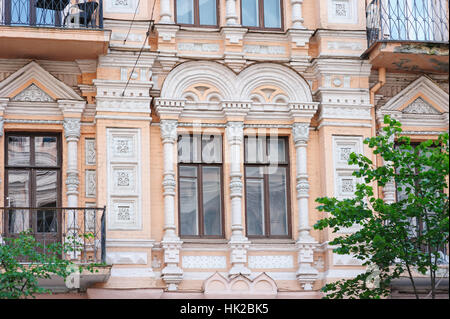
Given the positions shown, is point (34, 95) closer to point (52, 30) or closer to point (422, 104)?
point (52, 30)

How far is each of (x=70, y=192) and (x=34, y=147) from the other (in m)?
1.03

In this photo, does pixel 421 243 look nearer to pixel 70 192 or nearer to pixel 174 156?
pixel 174 156

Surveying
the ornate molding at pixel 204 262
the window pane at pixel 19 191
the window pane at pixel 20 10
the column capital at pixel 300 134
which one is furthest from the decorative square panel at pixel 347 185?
the window pane at pixel 20 10

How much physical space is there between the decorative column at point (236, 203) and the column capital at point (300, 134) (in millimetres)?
868

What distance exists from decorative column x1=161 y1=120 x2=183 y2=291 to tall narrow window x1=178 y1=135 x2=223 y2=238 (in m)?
0.32

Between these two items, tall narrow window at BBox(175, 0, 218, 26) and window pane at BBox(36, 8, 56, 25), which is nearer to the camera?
window pane at BBox(36, 8, 56, 25)

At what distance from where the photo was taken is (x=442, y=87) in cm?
2069

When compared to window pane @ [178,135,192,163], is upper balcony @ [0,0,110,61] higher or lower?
higher

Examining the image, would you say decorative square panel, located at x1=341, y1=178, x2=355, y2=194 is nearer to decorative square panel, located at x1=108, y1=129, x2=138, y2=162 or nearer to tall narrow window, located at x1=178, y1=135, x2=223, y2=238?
tall narrow window, located at x1=178, y1=135, x2=223, y2=238

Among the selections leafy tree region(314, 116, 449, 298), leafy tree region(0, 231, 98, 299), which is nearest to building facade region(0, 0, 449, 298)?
leafy tree region(0, 231, 98, 299)

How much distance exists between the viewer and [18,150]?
19734 millimetres

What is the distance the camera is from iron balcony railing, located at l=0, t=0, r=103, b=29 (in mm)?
19578
